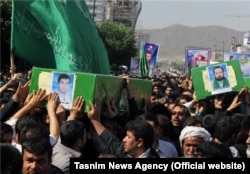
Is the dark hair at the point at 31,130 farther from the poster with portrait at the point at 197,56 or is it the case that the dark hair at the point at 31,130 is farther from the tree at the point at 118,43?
the tree at the point at 118,43

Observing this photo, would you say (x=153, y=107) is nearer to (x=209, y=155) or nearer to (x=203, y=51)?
(x=209, y=155)

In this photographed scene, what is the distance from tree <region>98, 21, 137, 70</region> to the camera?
69188 mm

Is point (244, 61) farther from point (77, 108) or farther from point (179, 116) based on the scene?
point (77, 108)

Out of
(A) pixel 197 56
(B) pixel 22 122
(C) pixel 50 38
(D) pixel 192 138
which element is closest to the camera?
(D) pixel 192 138

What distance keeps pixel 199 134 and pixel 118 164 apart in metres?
1.31

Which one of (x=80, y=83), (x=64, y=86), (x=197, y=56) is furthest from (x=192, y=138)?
(x=197, y=56)

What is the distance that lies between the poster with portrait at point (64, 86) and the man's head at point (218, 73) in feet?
9.10

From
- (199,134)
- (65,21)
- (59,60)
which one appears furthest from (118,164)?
(65,21)

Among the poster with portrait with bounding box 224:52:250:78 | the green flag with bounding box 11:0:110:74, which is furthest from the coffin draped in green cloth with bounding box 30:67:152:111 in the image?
the poster with portrait with bounding box 224:52:250:78

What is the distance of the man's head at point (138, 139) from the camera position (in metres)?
4.38

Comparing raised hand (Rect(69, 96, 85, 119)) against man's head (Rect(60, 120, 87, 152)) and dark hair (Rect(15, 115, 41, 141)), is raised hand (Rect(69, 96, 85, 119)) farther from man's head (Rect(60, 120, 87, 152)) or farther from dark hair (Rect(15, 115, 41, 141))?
man's head (Rect(60, 120, 87, 152))

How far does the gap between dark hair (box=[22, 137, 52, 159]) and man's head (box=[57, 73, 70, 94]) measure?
1820mm

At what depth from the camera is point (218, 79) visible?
7801 millimetres

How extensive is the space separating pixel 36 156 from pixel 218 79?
446 centimetres
